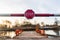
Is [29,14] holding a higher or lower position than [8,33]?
higher

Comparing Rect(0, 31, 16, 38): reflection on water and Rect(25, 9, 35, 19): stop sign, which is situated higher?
Rect(25, 9, 35, 19): stop sign

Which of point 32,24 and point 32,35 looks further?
point 32,24

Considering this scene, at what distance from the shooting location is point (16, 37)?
1.13 metres

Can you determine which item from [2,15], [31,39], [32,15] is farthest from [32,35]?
[2,15]

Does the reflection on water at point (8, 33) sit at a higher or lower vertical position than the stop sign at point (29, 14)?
lower

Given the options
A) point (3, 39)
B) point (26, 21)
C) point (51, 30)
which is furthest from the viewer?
point (26, 21)

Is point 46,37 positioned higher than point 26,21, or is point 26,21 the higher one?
point 26,21

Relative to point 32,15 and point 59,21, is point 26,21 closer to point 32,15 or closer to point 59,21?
point 32,15

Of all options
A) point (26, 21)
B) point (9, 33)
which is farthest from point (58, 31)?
point (9, 33)

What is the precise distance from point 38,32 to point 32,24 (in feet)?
0.61

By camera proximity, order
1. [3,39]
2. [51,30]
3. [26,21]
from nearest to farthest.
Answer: [3,39] → [51,30] → [26,21]

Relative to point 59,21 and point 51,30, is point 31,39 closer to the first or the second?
point 51,30

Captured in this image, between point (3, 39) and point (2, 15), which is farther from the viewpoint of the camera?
point (2, 15)

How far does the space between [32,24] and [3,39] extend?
330mm
